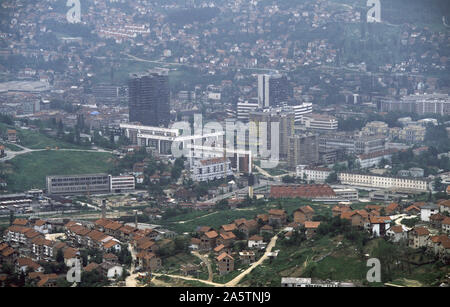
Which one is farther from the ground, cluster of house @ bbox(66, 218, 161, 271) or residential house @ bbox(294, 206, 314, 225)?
A: residential house @ bbox(294, 206, 314, 225)

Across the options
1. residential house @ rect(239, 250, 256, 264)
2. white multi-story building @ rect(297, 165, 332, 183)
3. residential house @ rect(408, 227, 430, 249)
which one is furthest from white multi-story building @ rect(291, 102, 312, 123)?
residential house @ rect(408, 227, 430, 249)

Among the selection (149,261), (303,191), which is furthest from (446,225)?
(303,191)

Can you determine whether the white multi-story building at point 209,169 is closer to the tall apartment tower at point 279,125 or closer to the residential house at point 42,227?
the tall apartment tower at point 279,125

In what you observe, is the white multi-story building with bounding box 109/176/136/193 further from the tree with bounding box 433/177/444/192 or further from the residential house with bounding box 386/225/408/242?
the residential house with bounding box 386/225/408/242

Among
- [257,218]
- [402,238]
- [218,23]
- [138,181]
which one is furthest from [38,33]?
[402,238]

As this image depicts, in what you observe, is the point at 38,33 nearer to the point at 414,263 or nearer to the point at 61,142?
the point at 61,142

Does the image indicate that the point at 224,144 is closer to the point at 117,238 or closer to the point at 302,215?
the point at 302,215
